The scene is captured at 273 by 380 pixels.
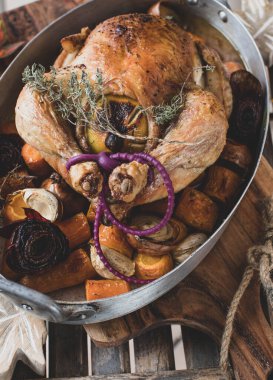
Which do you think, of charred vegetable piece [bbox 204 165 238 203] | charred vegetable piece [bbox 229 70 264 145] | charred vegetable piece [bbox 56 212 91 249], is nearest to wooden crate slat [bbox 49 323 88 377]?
charred vegetable piece [bbox 56 212 91 249]

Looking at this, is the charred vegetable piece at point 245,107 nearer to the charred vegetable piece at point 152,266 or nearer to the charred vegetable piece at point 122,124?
the charred vegetable piece at point 122,124

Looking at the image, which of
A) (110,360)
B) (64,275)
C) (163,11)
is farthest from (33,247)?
(163,11)

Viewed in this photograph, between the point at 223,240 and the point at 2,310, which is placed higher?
the point at 223,240

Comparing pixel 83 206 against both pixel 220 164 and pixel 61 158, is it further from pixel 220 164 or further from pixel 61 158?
pixel 220 164

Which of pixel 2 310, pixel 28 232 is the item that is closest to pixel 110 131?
pixel 28 232

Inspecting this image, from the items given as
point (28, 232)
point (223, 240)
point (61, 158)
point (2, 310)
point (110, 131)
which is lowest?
point (2, 310)

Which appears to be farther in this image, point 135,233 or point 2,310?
point 2,310
